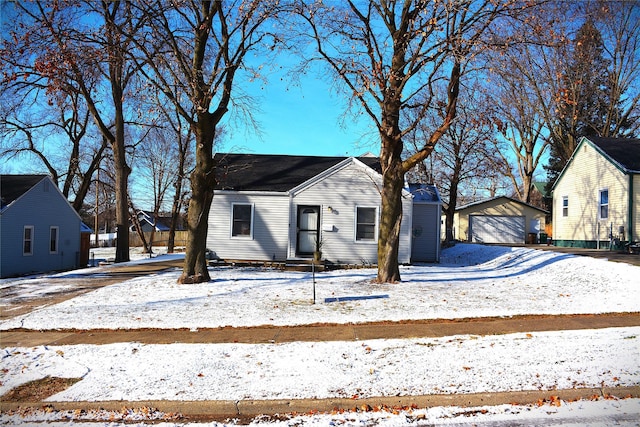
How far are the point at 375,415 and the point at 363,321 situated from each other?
3.86 m

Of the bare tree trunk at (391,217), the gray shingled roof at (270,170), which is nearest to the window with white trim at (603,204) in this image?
the gray shingled roof at (270,170)

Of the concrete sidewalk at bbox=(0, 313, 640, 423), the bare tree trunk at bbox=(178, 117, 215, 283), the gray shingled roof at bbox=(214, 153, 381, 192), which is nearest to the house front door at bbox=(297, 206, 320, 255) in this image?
the gray shingled roof at bbox=(214, 153, 381, 192)

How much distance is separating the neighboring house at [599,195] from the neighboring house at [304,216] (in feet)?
24.7

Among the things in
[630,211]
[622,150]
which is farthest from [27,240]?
[622,150]

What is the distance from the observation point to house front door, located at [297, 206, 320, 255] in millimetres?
19328

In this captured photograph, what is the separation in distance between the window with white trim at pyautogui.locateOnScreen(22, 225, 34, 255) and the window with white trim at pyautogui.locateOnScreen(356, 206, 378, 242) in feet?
50.2

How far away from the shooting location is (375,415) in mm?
4949

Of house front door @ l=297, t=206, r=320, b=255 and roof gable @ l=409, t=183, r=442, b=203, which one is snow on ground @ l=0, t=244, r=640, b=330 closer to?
house front door @ l=297, t=206, r=320, b=255

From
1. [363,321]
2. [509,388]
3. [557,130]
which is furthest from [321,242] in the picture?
[557,130]

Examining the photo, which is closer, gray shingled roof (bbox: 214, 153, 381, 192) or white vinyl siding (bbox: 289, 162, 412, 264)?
white vinyl siding (bbox: 289, 162, 412, 264)

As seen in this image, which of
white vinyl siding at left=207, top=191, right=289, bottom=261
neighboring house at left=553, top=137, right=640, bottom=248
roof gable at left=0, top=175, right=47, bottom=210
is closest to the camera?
neighboring house at left=553, top=137, right=640, bottom=248

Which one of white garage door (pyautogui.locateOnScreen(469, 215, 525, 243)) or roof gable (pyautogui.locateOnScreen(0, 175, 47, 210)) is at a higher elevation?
roof gable (pyautogui.locateOnScreen(0, 175, 47, 210))

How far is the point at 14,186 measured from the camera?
878 inches

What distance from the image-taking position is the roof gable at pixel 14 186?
68.7 ft
